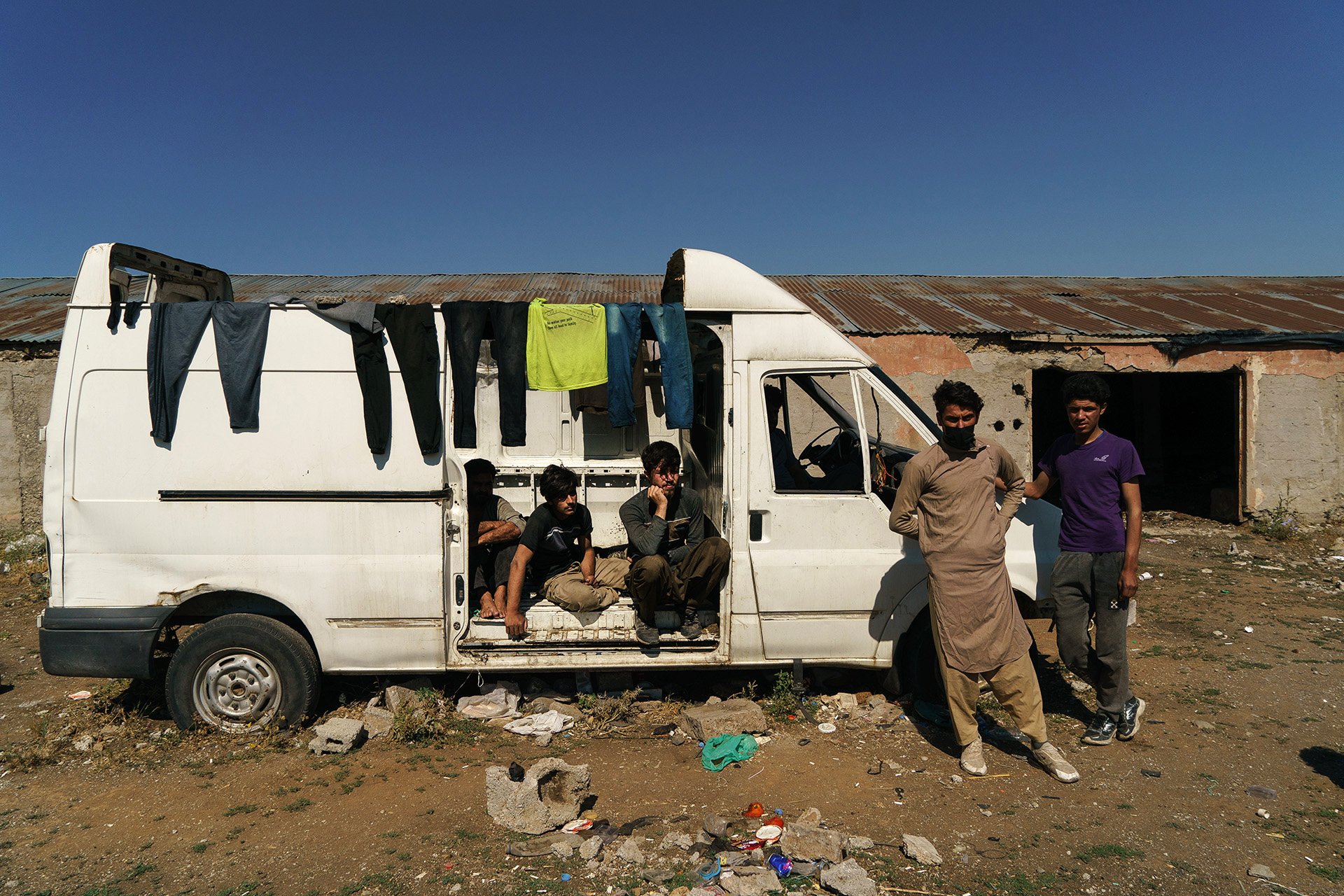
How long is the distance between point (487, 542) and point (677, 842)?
2.35 meters

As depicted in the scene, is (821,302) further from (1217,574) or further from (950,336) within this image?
(1217,574)

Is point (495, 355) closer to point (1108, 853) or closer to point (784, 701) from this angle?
point (784, 701)

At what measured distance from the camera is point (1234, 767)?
437 cm

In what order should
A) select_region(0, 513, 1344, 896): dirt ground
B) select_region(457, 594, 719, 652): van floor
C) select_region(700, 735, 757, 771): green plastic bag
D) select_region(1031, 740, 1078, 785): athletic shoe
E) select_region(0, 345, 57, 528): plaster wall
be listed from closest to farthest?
select_region(0, 513, 1344, 896): dirt ground, select_region(1031, 740, 1078, 785): athletic shoe, select_region(700, 735, 757, 771): green plastic bag, select_region(457, 594, 719, 652): van floor, select_region(0, 345, 57, 528): plaster wall

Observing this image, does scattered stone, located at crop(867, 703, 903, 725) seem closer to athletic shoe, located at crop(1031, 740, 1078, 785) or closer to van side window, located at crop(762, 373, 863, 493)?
athletic shoe, located at crop(1031, 740, 1078, 785)

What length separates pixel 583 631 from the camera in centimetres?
495

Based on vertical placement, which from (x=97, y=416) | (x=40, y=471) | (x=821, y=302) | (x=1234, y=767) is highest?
(x=821, y=302)

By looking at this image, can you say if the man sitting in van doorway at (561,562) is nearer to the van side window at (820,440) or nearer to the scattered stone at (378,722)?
the scattered stone at (378,722)

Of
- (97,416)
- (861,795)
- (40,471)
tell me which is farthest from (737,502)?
(40,471)

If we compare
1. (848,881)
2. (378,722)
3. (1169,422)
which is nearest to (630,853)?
(848,881)

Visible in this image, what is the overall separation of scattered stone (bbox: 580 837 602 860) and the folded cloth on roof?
290cm

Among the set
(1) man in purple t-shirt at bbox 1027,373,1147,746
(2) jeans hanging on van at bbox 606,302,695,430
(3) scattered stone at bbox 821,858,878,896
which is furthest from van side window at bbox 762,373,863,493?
(3) scattered stone at bbox 821,858,878,896

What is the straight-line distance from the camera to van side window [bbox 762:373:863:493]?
4809 mm

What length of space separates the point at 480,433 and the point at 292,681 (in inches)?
85.0
